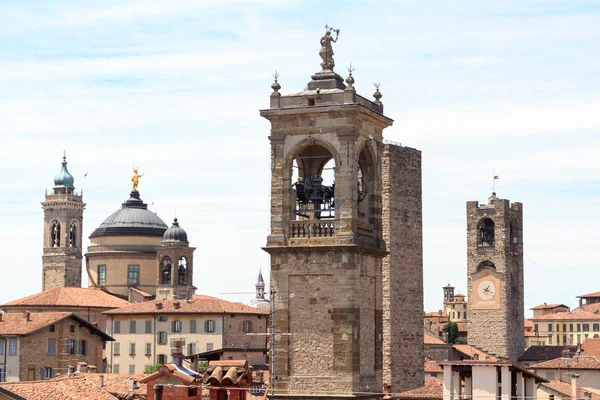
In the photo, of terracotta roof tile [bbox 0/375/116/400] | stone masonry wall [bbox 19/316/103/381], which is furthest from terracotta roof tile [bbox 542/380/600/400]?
stone masonry wall [bbox 19/316/103/381]

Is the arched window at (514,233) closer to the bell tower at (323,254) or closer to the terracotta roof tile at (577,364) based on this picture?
the terracotta roof tile at (577,364)

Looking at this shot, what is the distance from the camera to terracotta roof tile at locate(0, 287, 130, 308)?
13125 centimetres

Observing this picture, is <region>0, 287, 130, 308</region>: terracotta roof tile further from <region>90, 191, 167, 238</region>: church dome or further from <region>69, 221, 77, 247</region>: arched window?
<region>69, 221, 77, 247</region>: arched window

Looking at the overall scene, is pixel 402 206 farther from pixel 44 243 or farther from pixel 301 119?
pixel 44 243

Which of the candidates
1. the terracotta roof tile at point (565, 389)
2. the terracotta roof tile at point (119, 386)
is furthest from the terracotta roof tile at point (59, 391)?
the terracotta roof tile at point (565, 389)

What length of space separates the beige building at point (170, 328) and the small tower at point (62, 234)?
134 ft

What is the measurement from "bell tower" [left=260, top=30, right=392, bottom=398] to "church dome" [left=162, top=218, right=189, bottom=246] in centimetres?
9928

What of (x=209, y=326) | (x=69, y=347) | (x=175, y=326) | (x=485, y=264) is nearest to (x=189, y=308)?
(x=175, y=326)

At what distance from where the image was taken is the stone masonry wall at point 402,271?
83.2 meters

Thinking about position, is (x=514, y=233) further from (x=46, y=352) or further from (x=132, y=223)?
(x=46, y=352)

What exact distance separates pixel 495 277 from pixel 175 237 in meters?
29.7

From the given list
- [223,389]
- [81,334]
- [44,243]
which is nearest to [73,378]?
[223,389]

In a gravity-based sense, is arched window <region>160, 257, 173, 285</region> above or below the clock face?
above

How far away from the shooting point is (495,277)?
138 metres
